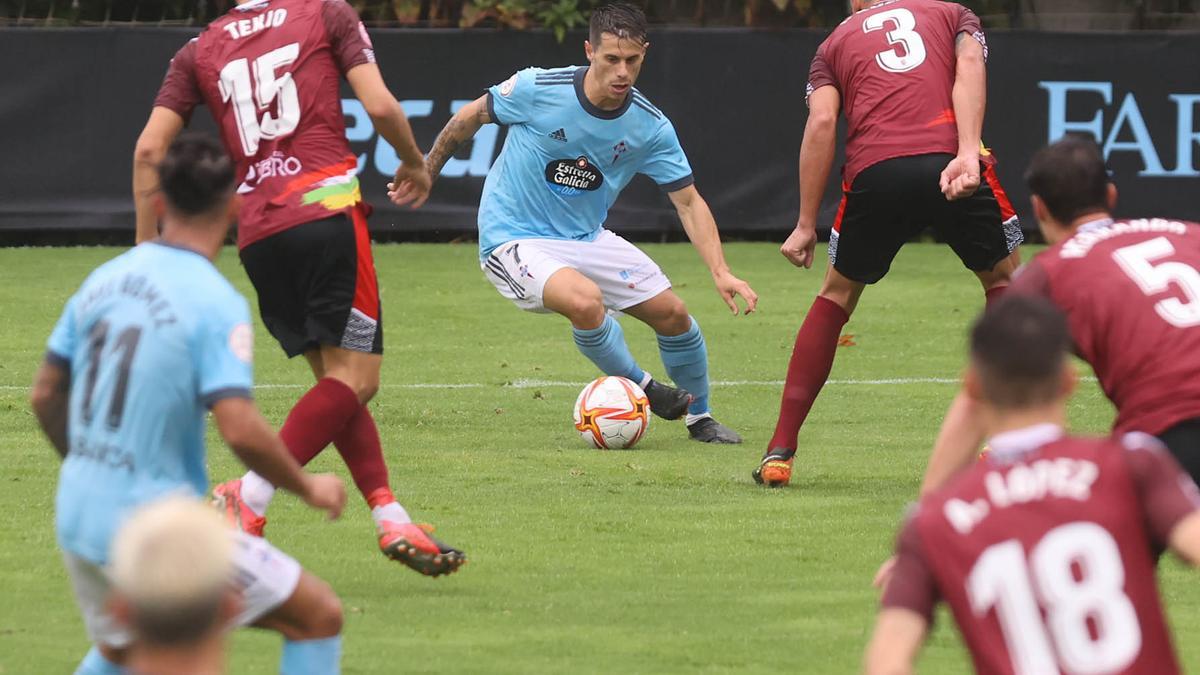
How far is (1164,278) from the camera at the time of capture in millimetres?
4305

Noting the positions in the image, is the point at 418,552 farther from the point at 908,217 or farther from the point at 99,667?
the point at 908,217

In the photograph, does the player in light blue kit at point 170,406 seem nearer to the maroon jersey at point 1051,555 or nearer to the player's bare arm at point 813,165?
the maroon jersey at point 1051,555

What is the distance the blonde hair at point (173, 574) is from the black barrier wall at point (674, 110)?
13.1m

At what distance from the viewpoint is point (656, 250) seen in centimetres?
1623

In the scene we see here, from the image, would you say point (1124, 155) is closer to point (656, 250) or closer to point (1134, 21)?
point (1134, 21)

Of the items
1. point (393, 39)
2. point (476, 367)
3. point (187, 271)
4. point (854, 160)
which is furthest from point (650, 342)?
point (187, 271)

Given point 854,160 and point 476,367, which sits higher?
point 854,160

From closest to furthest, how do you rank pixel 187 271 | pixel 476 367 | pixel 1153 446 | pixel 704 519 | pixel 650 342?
1. pixel 1153 446
2. pixel 187 271
3. pixel 704 519
4. pixel 476 367
5. pixel 650 342

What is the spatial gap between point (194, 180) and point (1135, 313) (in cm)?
200

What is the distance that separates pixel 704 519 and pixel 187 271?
3216 mm

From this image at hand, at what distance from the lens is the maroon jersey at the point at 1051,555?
311 cm

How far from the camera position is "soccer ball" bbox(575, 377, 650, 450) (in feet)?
26.9

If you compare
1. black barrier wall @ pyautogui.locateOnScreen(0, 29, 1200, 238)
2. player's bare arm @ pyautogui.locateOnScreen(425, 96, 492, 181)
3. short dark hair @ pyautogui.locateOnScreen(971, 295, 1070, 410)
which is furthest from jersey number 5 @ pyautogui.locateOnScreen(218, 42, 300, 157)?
black barrier wall @ pyautogui.locateOnScreen(0, 29, 1200, 238)

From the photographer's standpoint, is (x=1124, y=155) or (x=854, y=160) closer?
(x=854, y=160)
